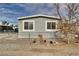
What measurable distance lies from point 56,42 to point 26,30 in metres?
0.77

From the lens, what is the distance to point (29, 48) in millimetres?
5520

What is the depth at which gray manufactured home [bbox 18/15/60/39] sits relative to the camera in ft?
18.1

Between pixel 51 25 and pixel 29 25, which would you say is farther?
pixel 29 25

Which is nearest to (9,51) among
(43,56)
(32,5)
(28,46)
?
(28,46)

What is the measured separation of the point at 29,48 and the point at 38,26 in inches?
21.8

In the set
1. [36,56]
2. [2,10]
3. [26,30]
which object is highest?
[2,10]

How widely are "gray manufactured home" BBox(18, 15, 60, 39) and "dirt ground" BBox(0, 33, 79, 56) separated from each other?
189 millimetres

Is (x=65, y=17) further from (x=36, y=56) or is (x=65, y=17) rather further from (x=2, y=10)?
(x=2, y=10)

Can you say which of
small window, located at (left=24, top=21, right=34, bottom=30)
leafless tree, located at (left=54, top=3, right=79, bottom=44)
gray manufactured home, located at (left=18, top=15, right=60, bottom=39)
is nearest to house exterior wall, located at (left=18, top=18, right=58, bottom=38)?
gray manufactured home, located at (left=18, top=15, right=60, bottom=39)

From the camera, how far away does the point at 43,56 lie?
5.46 metres

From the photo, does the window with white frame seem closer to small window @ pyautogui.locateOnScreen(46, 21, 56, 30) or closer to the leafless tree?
small window @ pyautogui.locateOnScreen(46, 21, 56, 30)

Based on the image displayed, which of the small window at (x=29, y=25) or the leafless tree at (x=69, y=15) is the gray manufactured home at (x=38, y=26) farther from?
the leafless tree at (x=69, y=15)

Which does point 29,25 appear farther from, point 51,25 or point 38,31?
point 51,25

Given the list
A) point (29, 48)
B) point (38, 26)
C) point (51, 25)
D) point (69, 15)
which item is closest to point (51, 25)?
point (51, 25)
